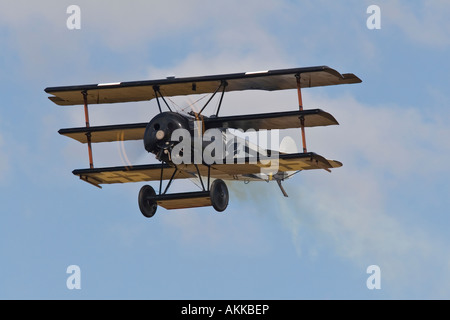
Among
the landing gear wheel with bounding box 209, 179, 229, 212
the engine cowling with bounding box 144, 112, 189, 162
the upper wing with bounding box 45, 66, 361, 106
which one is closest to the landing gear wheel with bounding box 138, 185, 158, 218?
the engine cowling with bounding box 144, 112, 189, 162

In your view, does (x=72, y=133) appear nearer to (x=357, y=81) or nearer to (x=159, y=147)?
(x=159, y=147)

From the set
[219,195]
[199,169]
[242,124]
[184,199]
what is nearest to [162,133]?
[184,199]

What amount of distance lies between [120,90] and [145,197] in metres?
3.82

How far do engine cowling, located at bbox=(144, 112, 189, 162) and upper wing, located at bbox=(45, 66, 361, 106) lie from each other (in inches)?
94.6

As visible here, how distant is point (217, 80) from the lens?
130 feet

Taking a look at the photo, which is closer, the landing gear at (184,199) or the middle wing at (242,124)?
the landing gear at (184,199)

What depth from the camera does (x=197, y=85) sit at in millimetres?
40406

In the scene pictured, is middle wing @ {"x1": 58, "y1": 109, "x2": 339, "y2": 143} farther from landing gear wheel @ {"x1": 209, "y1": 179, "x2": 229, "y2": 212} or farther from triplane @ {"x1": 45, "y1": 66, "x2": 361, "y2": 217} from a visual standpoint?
landing gear wheel @ {"x1": 209, "y1": 179, "x2": 229, "y2": 212}

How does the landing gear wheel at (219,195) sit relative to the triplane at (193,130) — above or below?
below

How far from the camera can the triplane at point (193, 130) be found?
38250mm

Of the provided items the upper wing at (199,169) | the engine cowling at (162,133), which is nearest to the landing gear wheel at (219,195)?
the upper wing at (199,169)

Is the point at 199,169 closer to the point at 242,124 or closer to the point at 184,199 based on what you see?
the point at 242,124

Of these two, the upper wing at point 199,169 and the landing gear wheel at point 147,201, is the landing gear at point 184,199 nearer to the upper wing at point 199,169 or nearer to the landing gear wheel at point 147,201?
the landing gear wheel at point 147,201
